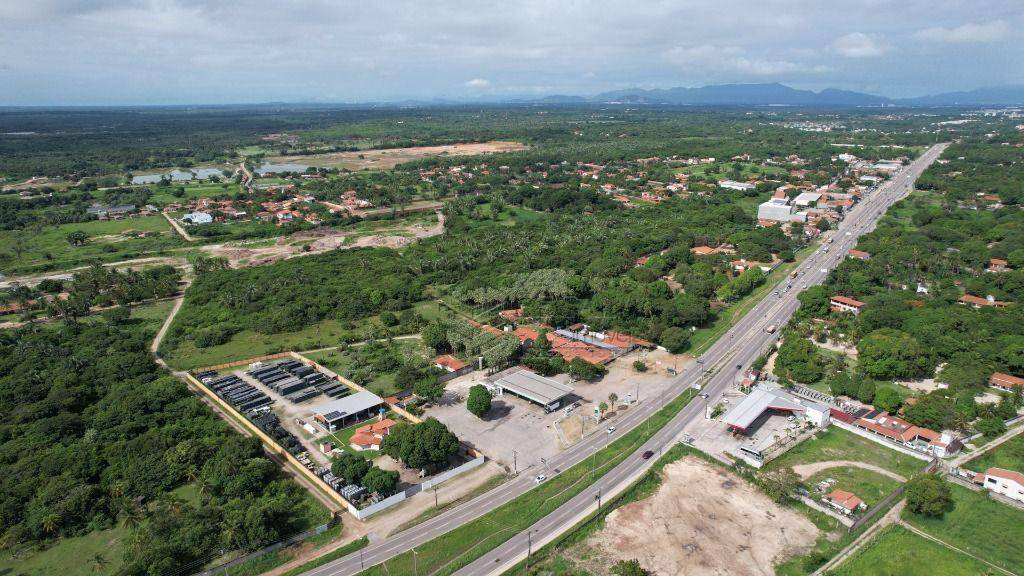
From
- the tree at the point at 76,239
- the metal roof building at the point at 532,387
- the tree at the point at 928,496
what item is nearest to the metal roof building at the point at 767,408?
the tree at the point at 928,496

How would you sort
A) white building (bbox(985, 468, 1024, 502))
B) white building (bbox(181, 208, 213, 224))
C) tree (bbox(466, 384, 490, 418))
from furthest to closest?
white building (bbox(181, 208, 213, 224)) < tree (bbox(466, 384, 490, 418)) < white building (bbox(985, 468, 1024, 502))

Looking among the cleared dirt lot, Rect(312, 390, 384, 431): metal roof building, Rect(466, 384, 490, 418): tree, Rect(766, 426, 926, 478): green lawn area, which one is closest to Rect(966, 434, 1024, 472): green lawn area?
Rect(766, 426, 926, 478): green lawn area

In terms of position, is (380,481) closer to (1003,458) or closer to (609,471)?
(609,471)

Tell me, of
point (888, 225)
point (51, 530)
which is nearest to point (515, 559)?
point (51, 530)

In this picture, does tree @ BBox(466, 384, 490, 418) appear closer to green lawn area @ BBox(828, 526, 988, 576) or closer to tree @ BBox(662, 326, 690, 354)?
tree @ BBox(662, 326, 690, 354)

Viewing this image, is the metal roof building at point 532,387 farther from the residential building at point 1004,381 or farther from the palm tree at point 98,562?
the residential building at point 1004,381

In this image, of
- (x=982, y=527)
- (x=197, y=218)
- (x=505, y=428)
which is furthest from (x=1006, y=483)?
(x=197, y=218)
